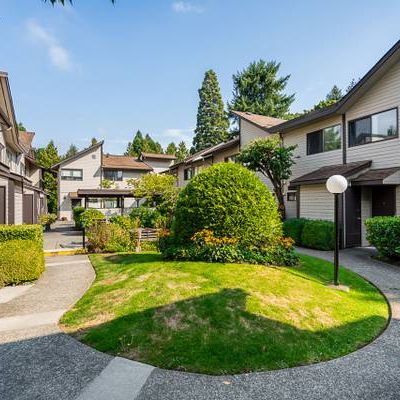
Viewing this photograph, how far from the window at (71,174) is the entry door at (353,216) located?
32366 millimetres

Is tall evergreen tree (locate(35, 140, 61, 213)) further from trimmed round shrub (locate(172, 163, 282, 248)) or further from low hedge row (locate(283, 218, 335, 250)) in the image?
trimmed round shrub (locate(172, 163, 282, 248))

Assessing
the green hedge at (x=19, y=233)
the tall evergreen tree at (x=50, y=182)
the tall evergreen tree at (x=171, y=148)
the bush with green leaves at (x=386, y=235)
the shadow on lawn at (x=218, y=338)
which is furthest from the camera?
the tall evergreen tree at (x=171, y=148)

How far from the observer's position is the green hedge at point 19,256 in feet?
24.2

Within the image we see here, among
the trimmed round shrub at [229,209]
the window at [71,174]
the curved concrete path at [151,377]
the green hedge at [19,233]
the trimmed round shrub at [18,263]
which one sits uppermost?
the window at [71,174]

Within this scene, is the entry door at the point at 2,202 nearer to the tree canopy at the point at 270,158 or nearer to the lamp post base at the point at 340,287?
the tree canopy at the point at 270,158

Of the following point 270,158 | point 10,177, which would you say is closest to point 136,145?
point 270,158

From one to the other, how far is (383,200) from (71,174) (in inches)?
1338

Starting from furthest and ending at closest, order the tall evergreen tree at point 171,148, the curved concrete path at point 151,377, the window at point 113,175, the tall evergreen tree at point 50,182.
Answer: the tall evergreen tree at point 171,148, the tall evergreen tree at point 50,182, the window at point 113,175, the curved concrete path at point 151,377

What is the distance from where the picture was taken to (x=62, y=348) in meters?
4.18

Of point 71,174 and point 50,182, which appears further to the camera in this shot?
point 50,182

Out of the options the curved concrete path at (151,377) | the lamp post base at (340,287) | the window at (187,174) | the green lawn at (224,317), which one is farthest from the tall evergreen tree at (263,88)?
the curved concrete path at (151,377)

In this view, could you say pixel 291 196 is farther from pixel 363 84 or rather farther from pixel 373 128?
pixel 363 84

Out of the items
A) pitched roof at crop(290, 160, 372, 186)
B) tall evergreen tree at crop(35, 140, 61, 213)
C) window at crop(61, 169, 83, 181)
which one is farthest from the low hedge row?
tall evergreen tree at crop(35, 140, 61, 213)

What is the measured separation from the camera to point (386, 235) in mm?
9297
